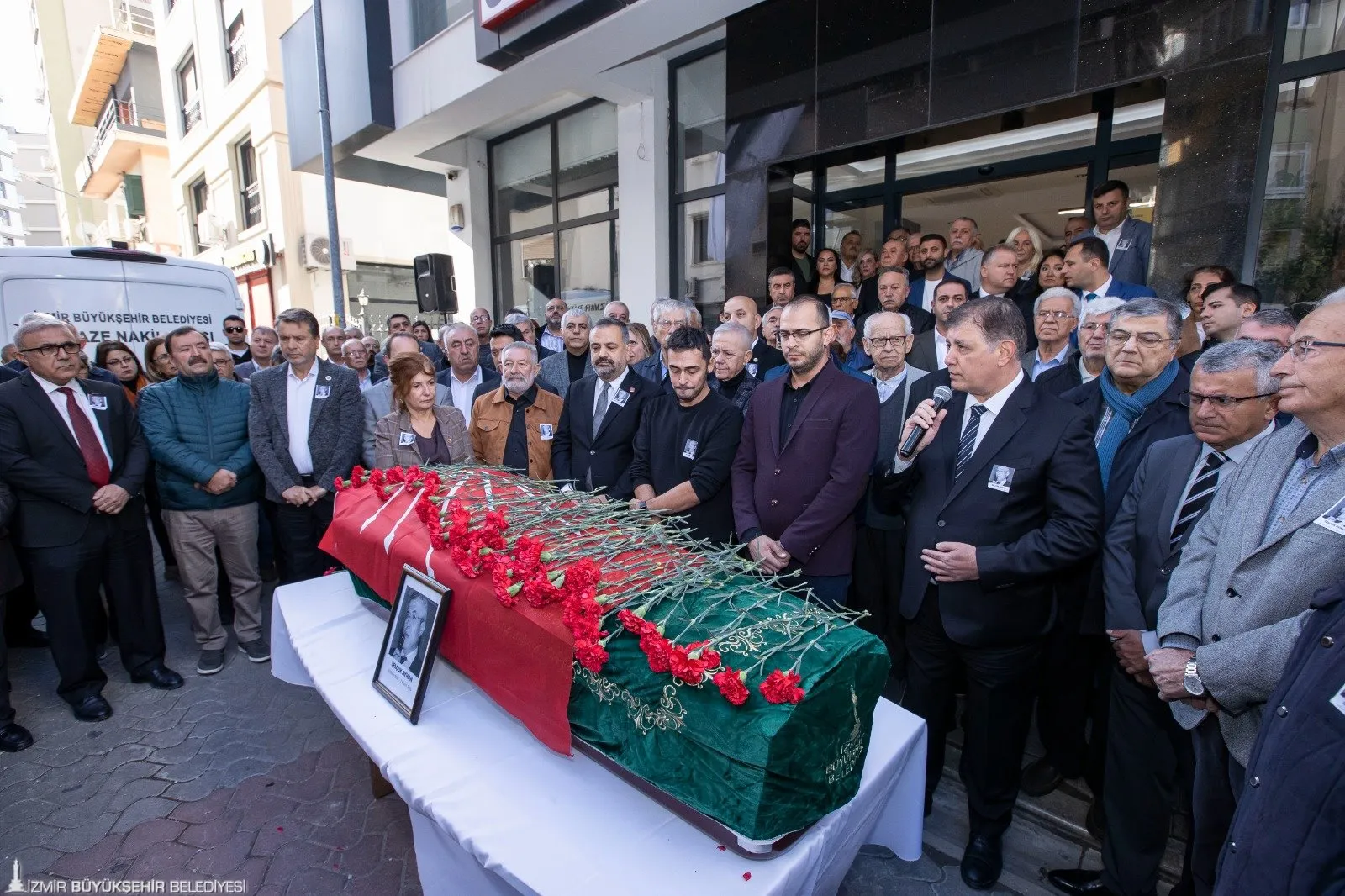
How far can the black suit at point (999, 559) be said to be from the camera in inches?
82.0

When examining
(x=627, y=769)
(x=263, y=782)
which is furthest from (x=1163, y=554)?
(x=263, y=782)

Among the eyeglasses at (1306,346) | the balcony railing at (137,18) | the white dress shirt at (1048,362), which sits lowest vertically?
the white dress shirt at (1048,362)

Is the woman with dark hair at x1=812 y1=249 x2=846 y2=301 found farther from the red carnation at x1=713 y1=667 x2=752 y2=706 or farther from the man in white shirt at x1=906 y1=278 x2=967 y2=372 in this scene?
the red carnation at x1=713 y1=667 x2=752 y2=706

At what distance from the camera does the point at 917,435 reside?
232 cm

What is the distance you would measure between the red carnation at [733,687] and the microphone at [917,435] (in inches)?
49.6

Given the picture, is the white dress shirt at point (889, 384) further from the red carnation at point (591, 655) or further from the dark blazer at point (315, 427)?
the dark blazer at point (315, 427)

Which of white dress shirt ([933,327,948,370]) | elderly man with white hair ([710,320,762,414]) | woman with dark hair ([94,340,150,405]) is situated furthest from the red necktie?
white dress shirt ([933,327,948,370])

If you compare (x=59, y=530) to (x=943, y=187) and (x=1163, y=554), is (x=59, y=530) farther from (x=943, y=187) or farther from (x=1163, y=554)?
(x=943, y=187)

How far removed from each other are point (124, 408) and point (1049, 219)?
360 inches

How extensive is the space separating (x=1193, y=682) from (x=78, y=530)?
477 cm

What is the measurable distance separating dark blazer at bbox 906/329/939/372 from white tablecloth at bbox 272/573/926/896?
2.51 metres

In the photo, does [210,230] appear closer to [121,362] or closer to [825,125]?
[121,362]

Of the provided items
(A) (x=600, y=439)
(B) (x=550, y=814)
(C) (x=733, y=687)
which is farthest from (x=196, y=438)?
(C) (x=733, y=687)

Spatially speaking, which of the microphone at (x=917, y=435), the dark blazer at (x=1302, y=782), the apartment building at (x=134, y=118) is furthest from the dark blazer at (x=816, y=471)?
the apartment building at (x=134, y=118)
